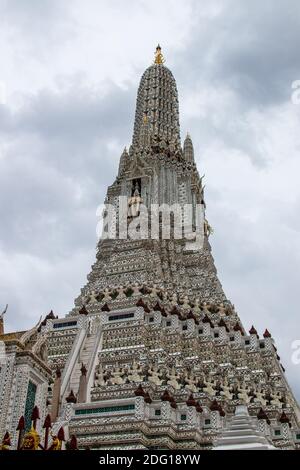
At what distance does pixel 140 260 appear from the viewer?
55.8 metres

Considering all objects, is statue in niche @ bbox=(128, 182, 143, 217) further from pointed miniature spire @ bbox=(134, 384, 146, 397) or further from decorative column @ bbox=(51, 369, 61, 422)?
pointed miniature spire @ bbox=(134, 384, 146, 397)

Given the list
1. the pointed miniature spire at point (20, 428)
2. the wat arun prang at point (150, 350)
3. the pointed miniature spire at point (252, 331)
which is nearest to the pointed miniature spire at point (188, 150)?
the wat arun prang at point (150, 350)

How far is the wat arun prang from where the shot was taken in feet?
107

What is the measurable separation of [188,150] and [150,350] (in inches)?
1401

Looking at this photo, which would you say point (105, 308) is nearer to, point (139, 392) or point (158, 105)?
point (139, 392)

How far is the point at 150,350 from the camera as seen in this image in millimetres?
42062

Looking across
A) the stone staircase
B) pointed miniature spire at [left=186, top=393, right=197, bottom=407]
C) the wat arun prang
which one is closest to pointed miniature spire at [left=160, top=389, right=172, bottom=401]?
the wat arun prang

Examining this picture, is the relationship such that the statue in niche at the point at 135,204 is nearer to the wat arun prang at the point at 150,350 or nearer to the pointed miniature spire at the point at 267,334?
the wat arun prang at the point at 150,350

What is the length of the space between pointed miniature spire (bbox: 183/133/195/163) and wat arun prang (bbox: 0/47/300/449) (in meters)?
0.41

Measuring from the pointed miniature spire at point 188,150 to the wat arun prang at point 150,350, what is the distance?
409 millimetres

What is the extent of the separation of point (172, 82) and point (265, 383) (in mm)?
47217

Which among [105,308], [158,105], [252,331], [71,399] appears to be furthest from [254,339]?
[158,105]

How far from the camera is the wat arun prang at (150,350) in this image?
32.8m
